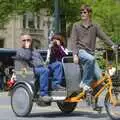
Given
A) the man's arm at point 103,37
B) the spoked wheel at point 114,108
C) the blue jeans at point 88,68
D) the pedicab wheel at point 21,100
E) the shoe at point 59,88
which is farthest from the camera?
the pedicab wheel at point 21,100

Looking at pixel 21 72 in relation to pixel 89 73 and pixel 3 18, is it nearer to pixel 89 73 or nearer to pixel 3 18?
Answer: pixel 89 73

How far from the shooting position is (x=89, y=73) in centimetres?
1188

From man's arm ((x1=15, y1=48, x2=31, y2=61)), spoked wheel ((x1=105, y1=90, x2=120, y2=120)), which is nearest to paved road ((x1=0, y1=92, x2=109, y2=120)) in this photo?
spoked wheel ((x1=105, y1=90, x2=120, y2=120))

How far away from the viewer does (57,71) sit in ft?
40.5

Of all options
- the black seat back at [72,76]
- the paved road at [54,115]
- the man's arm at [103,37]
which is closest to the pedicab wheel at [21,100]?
the paved road at [54,115]

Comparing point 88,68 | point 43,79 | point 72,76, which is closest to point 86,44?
point 88,68

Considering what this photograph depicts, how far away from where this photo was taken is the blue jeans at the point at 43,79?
40.4ft

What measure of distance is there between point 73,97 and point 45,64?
0.85 meters

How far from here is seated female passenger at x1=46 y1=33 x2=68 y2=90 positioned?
12352mm

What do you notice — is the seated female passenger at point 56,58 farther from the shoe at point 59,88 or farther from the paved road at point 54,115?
the paved road at point 54,115

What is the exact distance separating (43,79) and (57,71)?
12.3 inches

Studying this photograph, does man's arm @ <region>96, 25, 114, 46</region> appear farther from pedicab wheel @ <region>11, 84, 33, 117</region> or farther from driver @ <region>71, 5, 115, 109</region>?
pedicab wheel @ <region>11, 84, 33, 117</region>

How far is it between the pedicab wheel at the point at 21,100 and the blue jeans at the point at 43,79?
0.28 meters

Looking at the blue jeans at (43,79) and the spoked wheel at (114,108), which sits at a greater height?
the blue jeans at (43,79)
